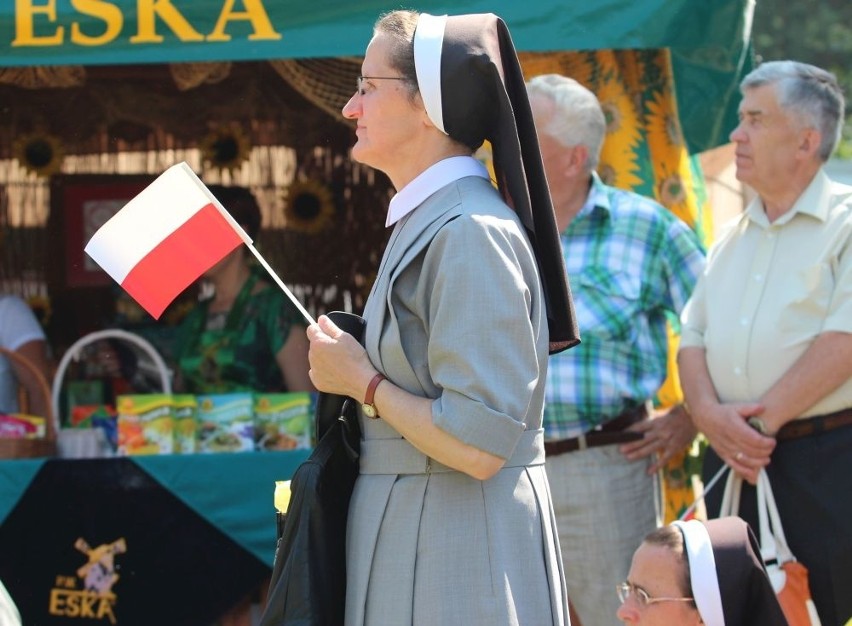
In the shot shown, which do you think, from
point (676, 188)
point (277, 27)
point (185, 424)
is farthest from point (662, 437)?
point (277, 27)

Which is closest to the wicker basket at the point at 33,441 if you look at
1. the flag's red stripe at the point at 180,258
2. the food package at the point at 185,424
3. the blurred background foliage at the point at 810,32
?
the food package at the point at 185,424

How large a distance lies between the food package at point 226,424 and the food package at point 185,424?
0.09 ft

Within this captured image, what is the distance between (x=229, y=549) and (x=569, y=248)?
4.93 ft

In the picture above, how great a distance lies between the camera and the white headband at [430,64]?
2.46 meters

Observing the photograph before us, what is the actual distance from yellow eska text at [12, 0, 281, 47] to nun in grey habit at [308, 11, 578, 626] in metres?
1.76

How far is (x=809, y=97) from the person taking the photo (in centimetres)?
388

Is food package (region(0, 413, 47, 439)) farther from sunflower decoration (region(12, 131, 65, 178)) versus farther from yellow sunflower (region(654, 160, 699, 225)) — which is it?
yellow sunflower (region(654, 160, 699, 225))

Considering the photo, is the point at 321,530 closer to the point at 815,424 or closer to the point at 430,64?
the point at 430,64

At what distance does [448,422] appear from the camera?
7.53ft

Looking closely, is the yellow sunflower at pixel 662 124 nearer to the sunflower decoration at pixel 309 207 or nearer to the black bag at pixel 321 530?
the sunflower decoration at pixel 309 207

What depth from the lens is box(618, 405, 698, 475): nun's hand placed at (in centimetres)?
417

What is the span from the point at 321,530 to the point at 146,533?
2.19 meters

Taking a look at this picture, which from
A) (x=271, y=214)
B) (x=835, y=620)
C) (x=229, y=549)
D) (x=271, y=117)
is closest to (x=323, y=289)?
(x=271, y=214)

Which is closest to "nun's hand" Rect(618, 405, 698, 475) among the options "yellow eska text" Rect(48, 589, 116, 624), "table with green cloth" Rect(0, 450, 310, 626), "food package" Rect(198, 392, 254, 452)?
"table with green cloth" Rect(0, 450, 310, 626)
